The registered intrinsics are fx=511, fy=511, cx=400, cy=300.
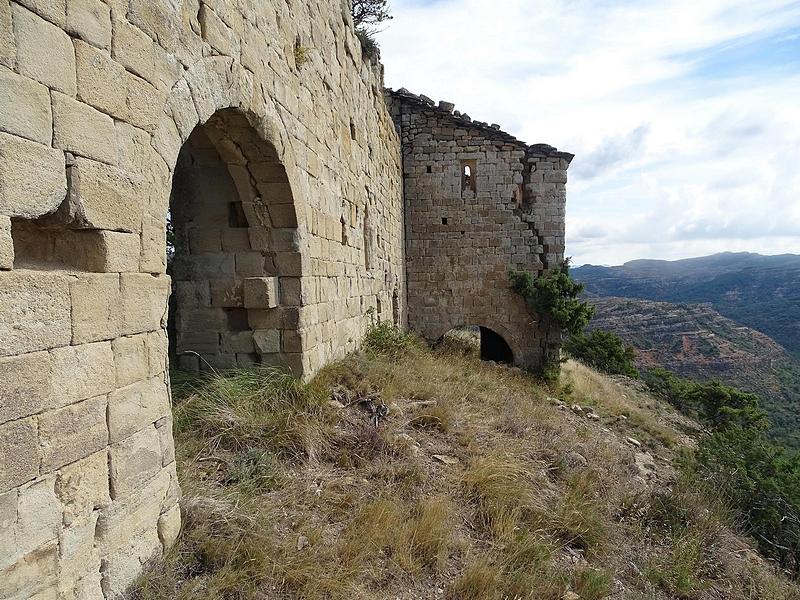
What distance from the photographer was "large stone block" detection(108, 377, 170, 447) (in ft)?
7.55

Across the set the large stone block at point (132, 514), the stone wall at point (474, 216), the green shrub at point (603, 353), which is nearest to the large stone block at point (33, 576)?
the large stone block at point (132, 514)

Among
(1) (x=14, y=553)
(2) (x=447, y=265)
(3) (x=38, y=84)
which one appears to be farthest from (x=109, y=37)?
(2) (x=447, y=265)

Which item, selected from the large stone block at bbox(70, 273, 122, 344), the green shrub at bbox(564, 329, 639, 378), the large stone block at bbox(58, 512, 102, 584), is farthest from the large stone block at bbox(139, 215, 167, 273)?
the green shrub at bbox(564, 329, 639, 378)

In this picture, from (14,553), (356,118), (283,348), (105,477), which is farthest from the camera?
(356,118)

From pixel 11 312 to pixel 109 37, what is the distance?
130cm

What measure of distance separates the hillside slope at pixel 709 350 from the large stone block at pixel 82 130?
25.7 metres

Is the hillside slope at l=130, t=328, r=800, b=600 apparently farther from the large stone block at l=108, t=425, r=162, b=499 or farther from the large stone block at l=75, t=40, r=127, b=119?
the large stone block at l=75, t=40, r=127, b=119

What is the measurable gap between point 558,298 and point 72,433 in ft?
35.2

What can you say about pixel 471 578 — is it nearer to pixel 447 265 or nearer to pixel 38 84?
pixel 38 84

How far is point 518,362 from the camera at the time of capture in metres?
12.0

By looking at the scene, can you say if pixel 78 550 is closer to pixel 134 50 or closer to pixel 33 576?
pixel 33 576

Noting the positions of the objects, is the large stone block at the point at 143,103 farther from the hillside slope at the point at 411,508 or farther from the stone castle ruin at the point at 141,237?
the hillside slope at the point at 411,508

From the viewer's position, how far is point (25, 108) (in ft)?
6.06

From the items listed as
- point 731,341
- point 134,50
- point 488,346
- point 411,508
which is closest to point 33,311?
point 134,50
